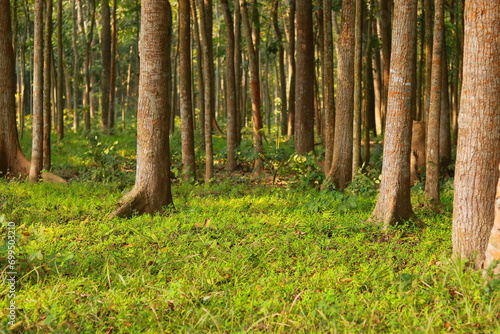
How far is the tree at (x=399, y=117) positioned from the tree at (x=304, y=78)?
5.60 metres

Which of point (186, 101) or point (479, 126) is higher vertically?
point (186, 101)

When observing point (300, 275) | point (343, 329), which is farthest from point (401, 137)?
point (343, 329)

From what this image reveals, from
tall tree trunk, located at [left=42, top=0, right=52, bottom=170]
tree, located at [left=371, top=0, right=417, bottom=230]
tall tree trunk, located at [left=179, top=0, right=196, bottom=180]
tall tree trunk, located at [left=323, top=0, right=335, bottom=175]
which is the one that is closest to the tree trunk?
tree, located at [left=371, top=0, right=417, bottom=230]

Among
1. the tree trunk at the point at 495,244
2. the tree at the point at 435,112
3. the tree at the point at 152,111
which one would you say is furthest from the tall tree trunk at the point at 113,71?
the tree trunk at the point at 495,244

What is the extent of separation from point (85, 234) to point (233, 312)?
10.2ft

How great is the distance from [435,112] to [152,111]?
432cm

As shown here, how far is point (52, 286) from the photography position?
4.95 metres

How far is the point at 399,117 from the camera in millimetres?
7234

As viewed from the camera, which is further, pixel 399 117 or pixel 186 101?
pixel 186 101

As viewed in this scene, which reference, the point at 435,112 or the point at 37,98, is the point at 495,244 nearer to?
the point at 435,112

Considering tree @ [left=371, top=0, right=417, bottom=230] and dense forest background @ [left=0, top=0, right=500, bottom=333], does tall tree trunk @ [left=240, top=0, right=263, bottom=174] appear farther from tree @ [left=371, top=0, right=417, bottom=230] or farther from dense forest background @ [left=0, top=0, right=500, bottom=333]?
tree @ [left=371, top=0, right=417, bottom=230]

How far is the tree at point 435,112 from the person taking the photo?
8.11 m

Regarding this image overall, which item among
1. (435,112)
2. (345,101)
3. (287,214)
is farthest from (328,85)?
(287,214)

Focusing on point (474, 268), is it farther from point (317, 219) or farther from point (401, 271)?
point (317, 219)
